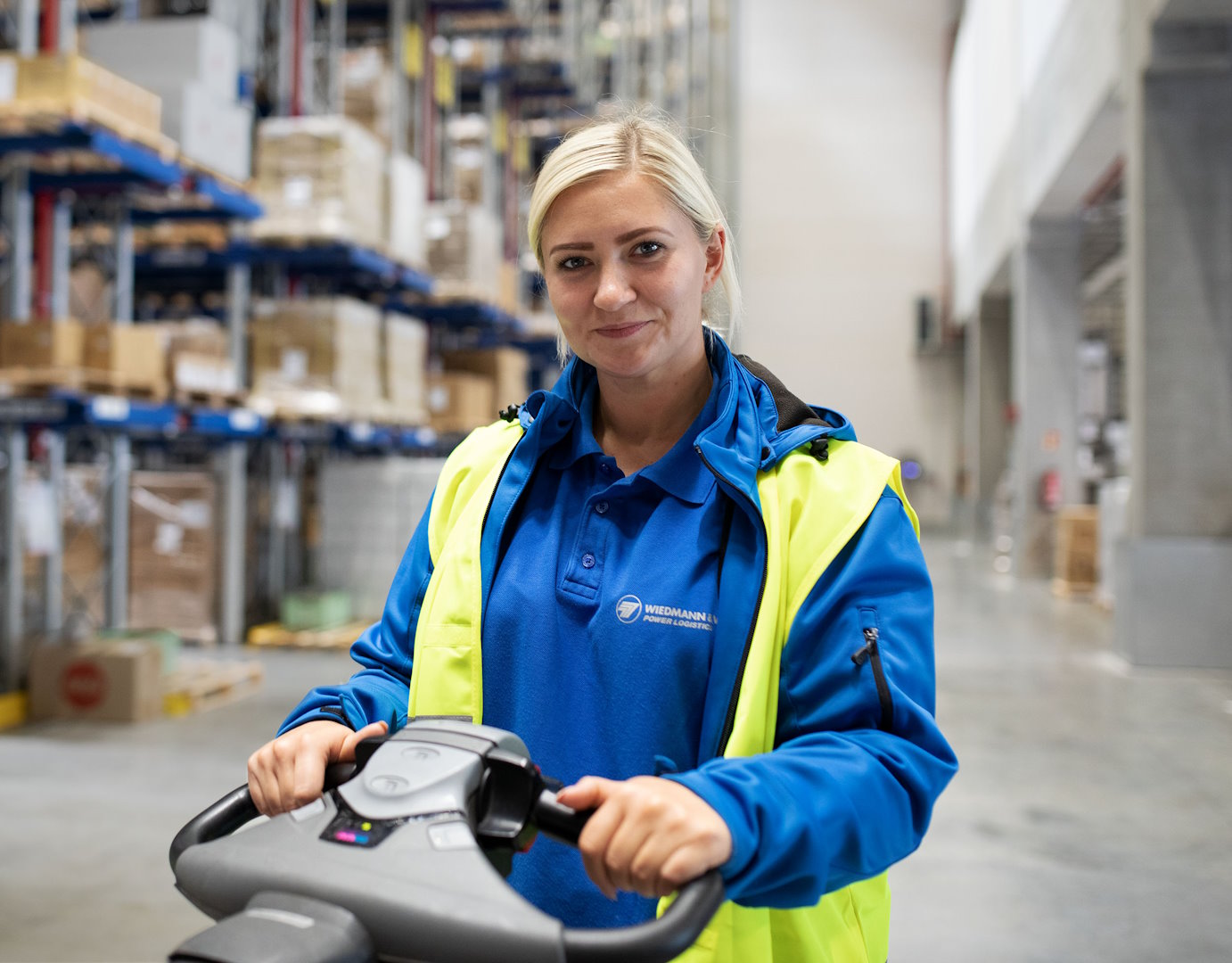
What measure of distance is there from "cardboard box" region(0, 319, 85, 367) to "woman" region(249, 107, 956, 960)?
477 centimetres

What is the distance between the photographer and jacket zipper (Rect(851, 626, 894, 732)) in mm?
1305

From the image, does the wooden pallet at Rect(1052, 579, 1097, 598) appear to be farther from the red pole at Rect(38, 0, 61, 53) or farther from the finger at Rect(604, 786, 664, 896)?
the finger at Rect(604, 786, 664, 896)

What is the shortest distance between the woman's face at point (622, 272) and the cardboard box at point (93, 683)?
209 inches

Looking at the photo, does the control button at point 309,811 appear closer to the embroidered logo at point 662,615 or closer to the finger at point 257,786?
the finger at point 257,786

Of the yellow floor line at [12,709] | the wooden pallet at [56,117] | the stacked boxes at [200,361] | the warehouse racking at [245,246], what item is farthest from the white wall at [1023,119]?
the yellow floor line at [12,709]

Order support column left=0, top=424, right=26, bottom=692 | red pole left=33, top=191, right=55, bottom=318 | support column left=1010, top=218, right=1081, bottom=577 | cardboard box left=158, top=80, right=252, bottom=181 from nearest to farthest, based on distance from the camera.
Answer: support column left=0, top=424, right=26, bottom=692, red pole left=33, top=191, right=55, bottom=318, cardboard box left=158, top=80, right=252, bottom=181, support column left=1010, top=218, right=1081, bottom=577

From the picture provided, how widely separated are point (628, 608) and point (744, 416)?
33cm

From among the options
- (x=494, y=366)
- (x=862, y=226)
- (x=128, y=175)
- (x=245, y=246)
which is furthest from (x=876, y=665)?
(x=862, y=226)

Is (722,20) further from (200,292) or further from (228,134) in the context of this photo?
(228,134)

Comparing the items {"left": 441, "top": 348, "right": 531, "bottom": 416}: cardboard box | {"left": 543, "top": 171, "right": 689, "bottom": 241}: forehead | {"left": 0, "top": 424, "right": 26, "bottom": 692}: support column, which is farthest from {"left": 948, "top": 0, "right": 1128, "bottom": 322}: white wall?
{"left": 543, "top": 171, "right": 689, "bottom": 241}: forehead

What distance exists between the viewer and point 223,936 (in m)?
0.99

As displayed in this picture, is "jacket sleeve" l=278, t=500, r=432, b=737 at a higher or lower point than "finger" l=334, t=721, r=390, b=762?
higher

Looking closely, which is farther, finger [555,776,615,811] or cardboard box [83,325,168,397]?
cardboard box [83,325,168,397]

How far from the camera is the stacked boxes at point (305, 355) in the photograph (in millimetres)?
7910
